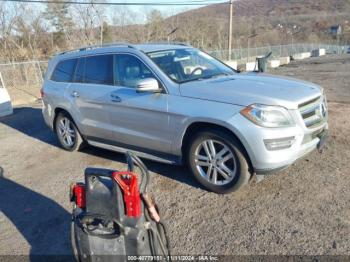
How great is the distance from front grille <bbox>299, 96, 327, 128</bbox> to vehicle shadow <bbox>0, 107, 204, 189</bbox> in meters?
1.51

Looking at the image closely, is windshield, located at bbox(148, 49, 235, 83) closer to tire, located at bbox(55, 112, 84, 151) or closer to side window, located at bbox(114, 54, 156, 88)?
side window, located at bbox(114, 54, 156, 88)

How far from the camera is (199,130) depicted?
3928 millimetres

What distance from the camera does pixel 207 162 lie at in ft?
12.9

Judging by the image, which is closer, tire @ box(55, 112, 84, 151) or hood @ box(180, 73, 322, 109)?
hood @ box(180, 73, 322, 109)

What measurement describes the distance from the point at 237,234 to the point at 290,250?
50 cm

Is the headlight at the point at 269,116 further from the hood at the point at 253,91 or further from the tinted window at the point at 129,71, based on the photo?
the tinted window at the point at 129,71

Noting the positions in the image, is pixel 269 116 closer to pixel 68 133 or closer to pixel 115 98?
pixel 115 98

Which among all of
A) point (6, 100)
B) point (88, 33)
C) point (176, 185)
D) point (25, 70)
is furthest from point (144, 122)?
point (88, 33)

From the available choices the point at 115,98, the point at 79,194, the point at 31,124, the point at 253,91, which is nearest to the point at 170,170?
the point at 115,98

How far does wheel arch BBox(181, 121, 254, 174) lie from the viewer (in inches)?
144

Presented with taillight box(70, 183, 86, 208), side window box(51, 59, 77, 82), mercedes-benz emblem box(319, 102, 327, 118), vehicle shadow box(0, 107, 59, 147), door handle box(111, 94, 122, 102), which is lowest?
vehicle shadow box(0, 107, 59, 147)

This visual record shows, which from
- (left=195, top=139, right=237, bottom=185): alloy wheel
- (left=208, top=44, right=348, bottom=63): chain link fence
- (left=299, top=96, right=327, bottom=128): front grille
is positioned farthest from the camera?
(left=208, top=44, right=348, bottom=63): chain link fence

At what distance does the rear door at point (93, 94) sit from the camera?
16.0 feet

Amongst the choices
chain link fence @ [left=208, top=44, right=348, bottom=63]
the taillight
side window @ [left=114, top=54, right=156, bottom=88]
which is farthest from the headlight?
chain link fence @ [left=208, top=44, right=348, bottom=63]
